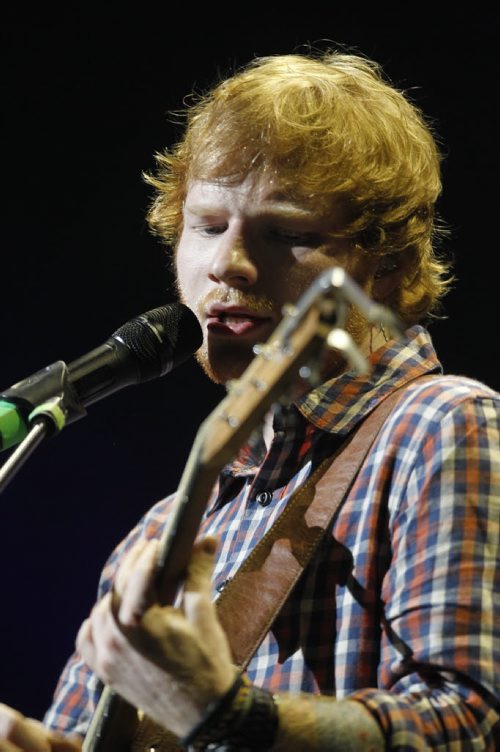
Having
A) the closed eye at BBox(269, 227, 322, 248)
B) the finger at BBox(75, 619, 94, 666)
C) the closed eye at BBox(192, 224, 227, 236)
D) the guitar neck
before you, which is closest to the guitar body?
the guitar neck

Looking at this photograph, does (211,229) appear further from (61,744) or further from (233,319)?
(61,744)

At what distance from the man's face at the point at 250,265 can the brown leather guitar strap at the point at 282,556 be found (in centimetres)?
38

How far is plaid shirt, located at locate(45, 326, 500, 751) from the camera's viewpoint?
4.63 feet

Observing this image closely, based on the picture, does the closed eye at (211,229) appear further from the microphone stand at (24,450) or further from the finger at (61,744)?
the finger at (61,744)

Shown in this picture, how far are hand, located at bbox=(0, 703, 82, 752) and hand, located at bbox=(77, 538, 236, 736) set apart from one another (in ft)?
1.58

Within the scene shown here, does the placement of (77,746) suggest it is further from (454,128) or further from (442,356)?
(454,128)

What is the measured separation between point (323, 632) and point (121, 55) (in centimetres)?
261

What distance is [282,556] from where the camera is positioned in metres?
1.75

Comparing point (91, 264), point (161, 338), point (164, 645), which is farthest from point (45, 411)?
point (91, 264)

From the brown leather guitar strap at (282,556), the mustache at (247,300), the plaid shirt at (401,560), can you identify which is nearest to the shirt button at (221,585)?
the plaid shirt at (401,560)

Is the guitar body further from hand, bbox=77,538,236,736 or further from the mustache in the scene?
the mustache

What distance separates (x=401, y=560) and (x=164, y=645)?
1.61 feet

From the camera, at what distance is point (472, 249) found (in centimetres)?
334

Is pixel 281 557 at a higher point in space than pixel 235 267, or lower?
lower
